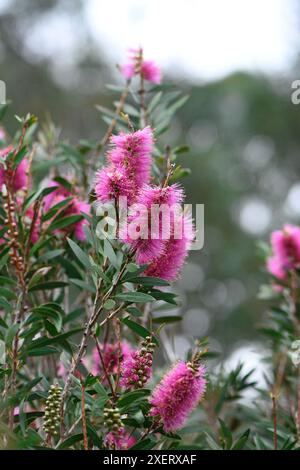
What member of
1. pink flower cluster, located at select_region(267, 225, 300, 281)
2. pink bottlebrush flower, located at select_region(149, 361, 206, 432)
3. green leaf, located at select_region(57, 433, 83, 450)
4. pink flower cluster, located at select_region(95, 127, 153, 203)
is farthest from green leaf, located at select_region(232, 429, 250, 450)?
pink flower cluster, located at select_region(267, 225, 300, 281)

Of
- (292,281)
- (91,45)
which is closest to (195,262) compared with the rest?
(91,45)

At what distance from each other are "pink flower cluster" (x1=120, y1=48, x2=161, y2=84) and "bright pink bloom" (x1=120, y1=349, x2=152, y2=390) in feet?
2.76

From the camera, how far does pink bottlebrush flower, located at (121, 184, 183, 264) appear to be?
39.6 inches

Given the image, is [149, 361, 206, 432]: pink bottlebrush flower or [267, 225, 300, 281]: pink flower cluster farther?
[267, 225, 300, 281]: pink flower cluster

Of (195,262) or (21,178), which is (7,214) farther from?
(195,262)

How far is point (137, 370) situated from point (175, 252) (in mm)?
189

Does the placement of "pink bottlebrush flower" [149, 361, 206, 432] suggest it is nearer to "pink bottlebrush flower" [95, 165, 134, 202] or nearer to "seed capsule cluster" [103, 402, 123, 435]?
"seed capsule cluster" [103, 402, 123, 435]

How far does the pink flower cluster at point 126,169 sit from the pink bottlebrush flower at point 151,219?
0.03 m

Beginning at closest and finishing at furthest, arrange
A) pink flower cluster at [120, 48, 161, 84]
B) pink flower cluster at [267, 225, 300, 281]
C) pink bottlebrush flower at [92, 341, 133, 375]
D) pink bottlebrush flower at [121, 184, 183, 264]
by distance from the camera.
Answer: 1. pink bottlebrush flower at [121, 184, 183, 264]
2. pink bottlebrush flower at [92, 341, 133, 375]
3. pink flower cluster at [120, 48, 161, 84]
4. pink flower cluster at [267, 225, 300, 281]

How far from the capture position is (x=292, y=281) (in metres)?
1.85

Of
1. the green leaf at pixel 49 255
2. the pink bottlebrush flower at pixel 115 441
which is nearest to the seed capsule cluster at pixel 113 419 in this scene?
the pink bottlebrush flower at pixel 115 441

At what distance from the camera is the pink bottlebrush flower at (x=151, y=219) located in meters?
1.01

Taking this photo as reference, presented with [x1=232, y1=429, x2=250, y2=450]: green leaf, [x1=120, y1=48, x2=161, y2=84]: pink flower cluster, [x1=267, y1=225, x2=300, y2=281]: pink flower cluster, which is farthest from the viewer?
[x1=267, y1=225, x2=300, y2=281]: pink flower cluster

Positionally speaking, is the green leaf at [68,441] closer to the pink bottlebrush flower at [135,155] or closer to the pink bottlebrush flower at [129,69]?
the pink bottlebrush flower at [135,155]
